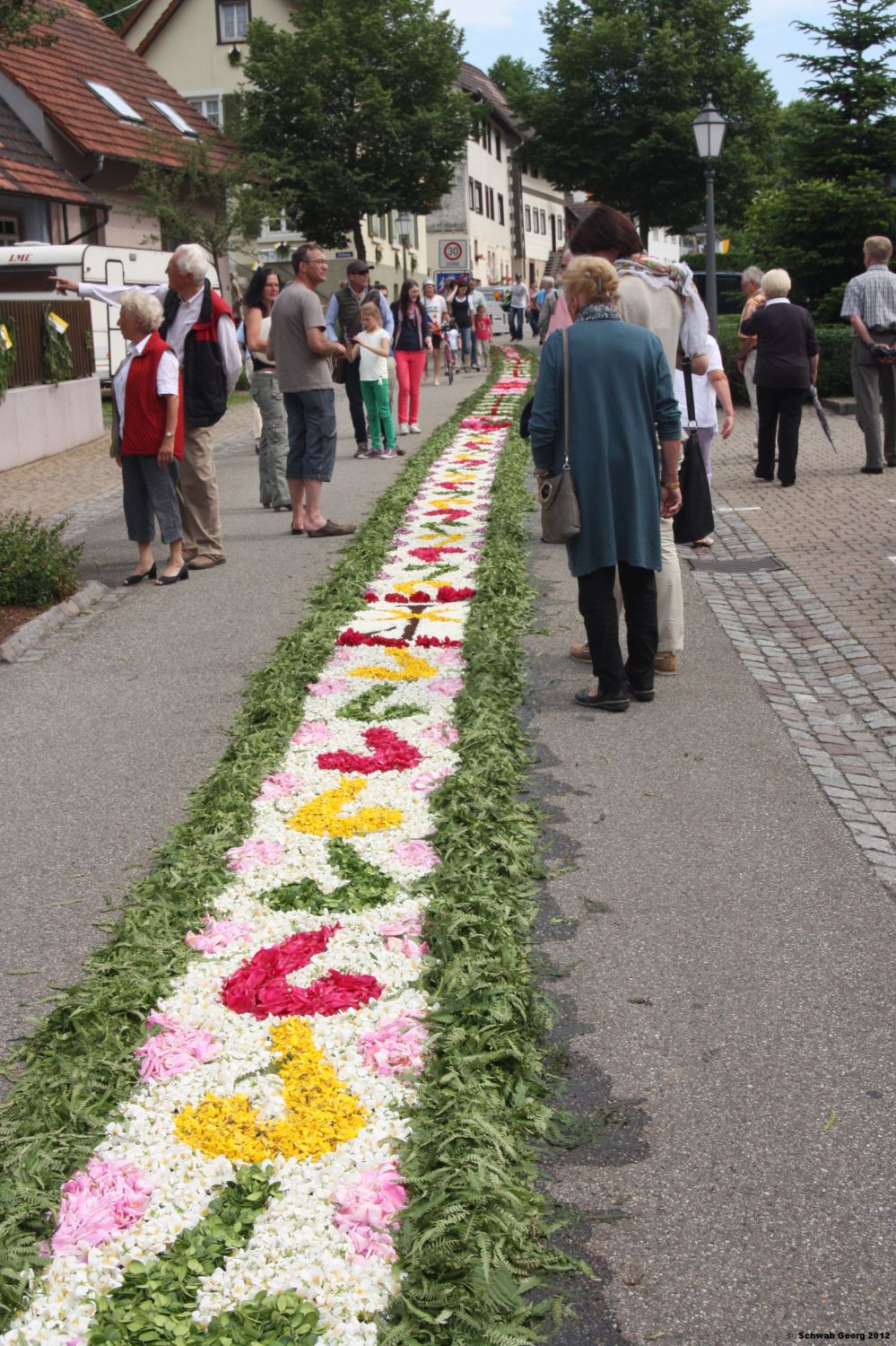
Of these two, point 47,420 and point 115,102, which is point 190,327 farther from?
point 115,102

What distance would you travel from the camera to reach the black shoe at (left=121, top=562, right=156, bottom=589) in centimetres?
979

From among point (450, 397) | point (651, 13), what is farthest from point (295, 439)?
Result: point (651, 13)

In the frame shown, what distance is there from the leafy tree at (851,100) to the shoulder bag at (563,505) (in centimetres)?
1728

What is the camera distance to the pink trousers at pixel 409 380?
18.2 meters

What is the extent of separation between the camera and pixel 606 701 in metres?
6.64

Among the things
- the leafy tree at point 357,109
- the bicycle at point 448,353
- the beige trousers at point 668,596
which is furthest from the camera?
the leafy tree at point 357,109

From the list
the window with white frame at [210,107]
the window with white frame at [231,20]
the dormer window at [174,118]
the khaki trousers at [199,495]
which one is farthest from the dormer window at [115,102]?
the khaki trousers at [199,495]

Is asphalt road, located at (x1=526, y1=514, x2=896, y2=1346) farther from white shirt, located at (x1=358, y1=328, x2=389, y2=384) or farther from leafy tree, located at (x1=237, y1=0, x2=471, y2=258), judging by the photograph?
leafy tree, located at (x1=237, y1=0, x2=471, y2=258)

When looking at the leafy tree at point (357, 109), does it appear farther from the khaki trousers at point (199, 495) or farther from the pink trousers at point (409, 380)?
the khaki trousers at point (199, 495)

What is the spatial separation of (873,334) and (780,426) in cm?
117

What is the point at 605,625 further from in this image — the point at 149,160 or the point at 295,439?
the point at 149,160

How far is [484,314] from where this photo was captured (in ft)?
110

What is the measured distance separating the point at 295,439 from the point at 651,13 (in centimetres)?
4579

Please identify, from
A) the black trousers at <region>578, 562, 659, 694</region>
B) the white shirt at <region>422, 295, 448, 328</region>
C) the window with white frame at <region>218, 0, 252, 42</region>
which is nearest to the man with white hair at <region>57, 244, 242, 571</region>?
the black trousers at <region>578, 562, 659, 694</region>
